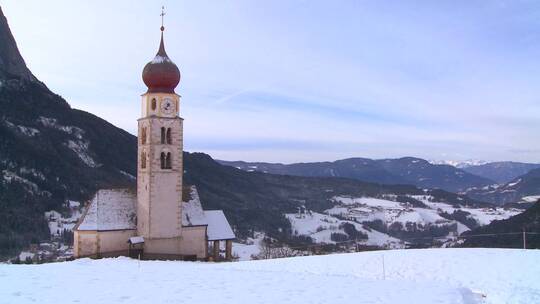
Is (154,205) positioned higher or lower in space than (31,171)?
lower

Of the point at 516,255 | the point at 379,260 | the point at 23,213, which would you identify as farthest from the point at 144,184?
the point at 23,213

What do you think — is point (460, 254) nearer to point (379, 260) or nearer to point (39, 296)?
point (379, 260)

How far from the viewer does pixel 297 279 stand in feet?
71.4

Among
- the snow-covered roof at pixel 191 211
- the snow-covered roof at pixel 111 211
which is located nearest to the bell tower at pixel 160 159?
the snow-covered roof at pixel 111 211

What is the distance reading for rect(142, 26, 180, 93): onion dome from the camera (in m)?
46.2

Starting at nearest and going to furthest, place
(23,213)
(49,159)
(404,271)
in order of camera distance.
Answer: (404,271) → (23,213) → (49,159)

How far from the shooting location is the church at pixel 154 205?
4356cm

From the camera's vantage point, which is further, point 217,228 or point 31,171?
point 31,171

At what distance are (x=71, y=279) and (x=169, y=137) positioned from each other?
92.3 feet

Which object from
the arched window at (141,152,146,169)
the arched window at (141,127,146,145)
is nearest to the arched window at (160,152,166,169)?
the arched window at (141,152,146,169)

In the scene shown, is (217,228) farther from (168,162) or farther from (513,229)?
(513,229)

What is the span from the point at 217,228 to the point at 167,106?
12525 mm

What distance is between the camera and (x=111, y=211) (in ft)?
147

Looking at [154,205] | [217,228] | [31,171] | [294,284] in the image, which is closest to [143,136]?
[154,205]
